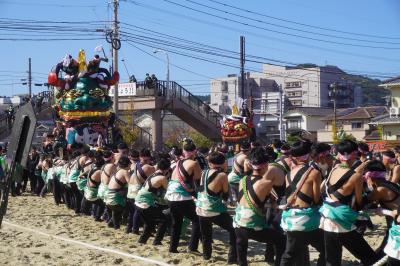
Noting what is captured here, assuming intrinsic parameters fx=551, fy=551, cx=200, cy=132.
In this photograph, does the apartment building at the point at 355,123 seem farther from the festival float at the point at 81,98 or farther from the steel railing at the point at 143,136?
the festival float at the point at 81,98

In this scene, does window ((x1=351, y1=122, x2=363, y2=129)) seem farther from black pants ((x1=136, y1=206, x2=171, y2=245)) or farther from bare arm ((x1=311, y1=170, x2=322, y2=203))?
bare arm ((x1=311, y1=170, x2=322, y2=203))

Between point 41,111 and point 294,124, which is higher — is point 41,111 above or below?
above

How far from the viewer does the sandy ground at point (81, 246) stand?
27.8 feet

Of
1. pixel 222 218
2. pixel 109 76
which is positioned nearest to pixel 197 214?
pixel 222 218

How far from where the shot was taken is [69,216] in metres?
13.5

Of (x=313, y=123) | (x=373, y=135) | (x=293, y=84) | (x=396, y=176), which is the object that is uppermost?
(x=293, y=84)

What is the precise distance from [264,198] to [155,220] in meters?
3.26

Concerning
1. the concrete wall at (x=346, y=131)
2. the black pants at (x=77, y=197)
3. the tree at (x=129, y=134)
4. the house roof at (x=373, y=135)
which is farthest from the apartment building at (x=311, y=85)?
the black pants at (x=77, y=197)

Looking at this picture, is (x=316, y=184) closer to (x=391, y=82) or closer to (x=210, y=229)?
(x=210, y=229)

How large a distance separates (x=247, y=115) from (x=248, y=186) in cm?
1573

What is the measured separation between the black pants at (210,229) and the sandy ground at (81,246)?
8.4 inches

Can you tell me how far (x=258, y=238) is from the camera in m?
7.16

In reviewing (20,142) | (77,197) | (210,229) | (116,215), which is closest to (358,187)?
(210,229)

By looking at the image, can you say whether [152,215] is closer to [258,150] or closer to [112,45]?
[258,150]
